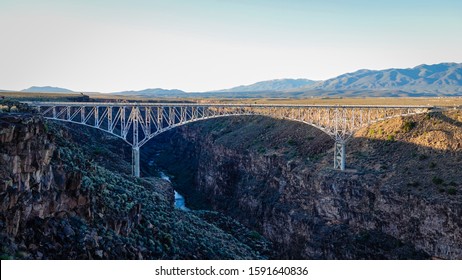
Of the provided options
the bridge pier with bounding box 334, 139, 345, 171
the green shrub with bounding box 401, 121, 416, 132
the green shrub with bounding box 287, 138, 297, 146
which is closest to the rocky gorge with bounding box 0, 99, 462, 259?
the green shrub with bounding box 287, 138, 297, 146

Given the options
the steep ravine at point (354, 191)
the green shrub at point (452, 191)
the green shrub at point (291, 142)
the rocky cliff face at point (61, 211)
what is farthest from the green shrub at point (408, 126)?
the rocky cliff face at point (61, 211)

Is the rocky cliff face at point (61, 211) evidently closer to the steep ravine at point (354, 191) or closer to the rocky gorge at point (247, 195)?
the rocky gorge at point (247, 195)

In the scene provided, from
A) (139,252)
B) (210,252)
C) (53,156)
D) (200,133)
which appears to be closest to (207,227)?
(210,252)

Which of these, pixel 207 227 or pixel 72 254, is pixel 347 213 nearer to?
pixel 207 227

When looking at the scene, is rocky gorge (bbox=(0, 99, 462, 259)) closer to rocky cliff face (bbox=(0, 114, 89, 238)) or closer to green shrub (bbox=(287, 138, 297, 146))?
rocky cliff face (bbox=(0, 114, 89, 238))

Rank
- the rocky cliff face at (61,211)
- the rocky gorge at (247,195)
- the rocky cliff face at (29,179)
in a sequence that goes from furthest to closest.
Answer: the rocky gorge at (247,195) → the rocky cliff face at (61,211) → the rocky cliff face at (29,179)

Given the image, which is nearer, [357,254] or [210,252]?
[210,252]

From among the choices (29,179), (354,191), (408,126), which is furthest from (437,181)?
(29,179)
